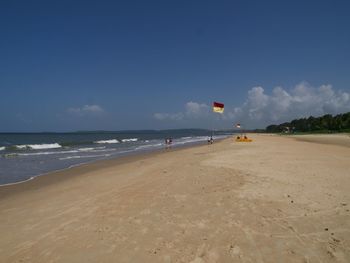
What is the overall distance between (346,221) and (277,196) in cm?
207

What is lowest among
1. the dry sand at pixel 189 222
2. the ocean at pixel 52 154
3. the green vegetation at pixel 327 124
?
the ocean at pixel 52 154

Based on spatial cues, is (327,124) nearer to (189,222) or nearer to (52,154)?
(52,154)

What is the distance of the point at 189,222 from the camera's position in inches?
236

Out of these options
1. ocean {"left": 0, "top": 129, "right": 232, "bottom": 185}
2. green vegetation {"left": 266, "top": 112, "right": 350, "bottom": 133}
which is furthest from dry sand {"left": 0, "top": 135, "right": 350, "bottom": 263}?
green vegetation {"left": 266, "top": 112, "right": 350, "bottom": 133}

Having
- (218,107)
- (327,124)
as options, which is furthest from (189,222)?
(327,124)

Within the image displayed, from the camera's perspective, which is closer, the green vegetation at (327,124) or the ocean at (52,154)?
the ocean at (52,154)

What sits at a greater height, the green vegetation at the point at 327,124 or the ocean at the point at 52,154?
the green vegetation at the point at 327,124

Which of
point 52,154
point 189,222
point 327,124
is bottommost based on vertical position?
point 52,154

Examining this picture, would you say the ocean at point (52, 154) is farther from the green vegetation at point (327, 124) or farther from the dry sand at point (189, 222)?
the green vegetation at point (327, 124)

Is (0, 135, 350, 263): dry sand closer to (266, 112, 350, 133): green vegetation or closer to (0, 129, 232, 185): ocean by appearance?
(0, 129, 232, 185): ocean

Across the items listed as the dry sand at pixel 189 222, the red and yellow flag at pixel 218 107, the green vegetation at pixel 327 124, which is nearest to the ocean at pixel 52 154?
the dry sand at pixel 189 222

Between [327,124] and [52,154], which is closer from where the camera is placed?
[52,154]

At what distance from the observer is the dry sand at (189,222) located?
4715 mm

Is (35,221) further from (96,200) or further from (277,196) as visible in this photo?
(277,196)
